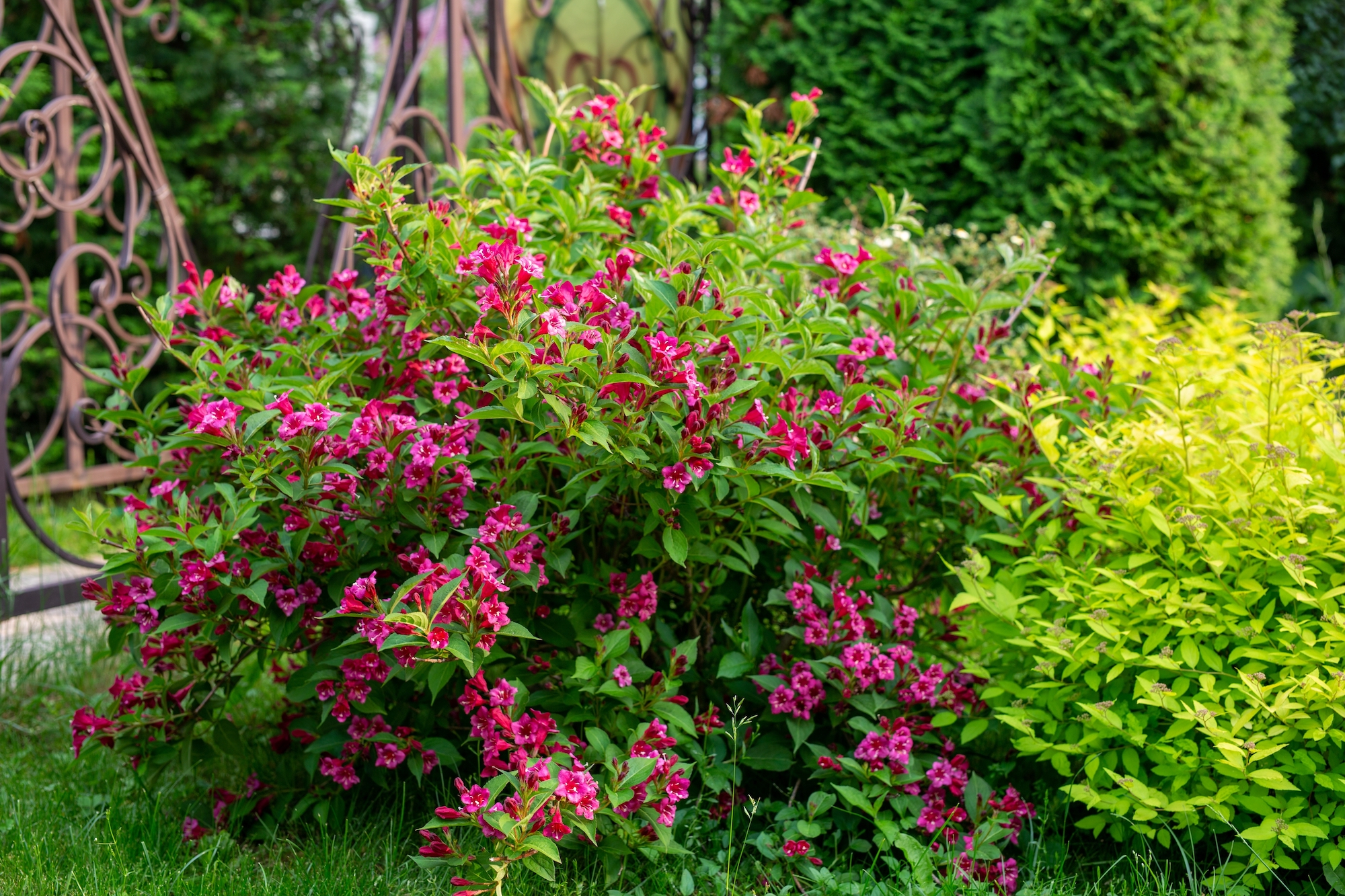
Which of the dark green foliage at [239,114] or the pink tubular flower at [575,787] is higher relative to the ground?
the dark green foliage at [239,114]

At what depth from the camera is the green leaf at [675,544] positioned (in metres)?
1.70

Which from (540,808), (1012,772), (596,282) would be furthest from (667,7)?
(540,808)

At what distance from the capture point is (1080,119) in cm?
424

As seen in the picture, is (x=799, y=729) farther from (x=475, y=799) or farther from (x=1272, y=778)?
(x=1272, y=778)

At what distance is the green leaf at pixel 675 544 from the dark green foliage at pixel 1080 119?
288 cm

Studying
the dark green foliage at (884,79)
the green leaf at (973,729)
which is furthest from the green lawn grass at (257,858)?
the dark green foliage at (884,79)

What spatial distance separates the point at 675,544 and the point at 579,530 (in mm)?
235

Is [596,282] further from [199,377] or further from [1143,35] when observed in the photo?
[1143,35]

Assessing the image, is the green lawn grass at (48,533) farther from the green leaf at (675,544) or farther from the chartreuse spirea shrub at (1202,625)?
the chartreuse spirea shrub at (1202,625)

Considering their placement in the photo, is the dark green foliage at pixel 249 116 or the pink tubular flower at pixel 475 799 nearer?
the pink tubular flower at pixel 475 799

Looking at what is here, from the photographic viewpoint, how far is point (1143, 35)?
163 inches

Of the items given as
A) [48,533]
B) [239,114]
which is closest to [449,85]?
[239,114]

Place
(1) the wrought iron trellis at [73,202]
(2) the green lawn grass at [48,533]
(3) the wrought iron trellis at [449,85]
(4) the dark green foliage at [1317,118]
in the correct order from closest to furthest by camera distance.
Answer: (1) the wrought iron trellis at [73,202] < (3) the wrought iron trellis at [449,85] < (2) the green lawn grass at [48,533] < (4) the dark green foliage at [1317,118]

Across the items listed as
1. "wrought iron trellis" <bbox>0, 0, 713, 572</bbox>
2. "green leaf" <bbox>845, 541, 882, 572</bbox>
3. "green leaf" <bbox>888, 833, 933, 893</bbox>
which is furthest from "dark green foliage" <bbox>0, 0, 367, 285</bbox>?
"green leaf" <bbox>888, 833, 933, 893</bbox>
